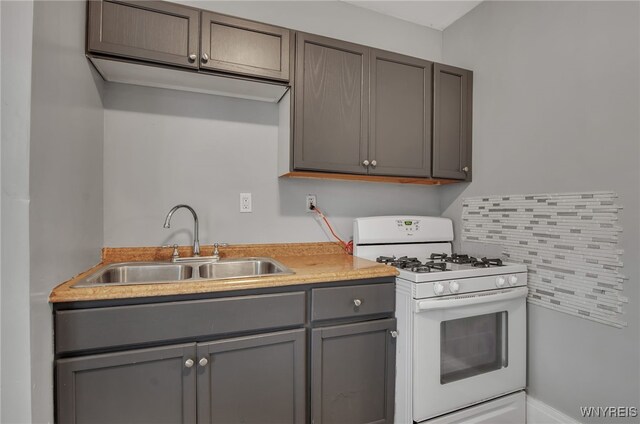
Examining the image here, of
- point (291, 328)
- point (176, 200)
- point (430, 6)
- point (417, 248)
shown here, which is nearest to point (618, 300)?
point (417, 248)

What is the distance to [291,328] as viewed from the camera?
1348 millimetres

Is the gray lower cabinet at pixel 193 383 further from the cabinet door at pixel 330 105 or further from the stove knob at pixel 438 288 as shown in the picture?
the cabinet door at pixel 330 105

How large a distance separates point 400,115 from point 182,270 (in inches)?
62.0

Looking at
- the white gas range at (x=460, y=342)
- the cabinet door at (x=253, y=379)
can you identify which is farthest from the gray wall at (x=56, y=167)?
the white gas range at (x=460, y=342)

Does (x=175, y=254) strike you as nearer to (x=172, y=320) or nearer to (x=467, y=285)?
(x=172, y=320)

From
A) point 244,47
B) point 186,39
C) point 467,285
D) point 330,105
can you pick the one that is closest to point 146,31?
point 186,39

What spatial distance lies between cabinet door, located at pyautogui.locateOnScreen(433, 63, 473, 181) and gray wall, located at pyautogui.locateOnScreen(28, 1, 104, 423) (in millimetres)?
1911

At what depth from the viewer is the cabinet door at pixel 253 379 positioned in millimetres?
1212

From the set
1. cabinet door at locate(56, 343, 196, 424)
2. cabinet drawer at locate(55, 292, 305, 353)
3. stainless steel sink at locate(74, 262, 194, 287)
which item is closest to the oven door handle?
cabinet drawer at locate(55, 292, 305, 353)

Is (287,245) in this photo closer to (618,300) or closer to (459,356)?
(459,356)

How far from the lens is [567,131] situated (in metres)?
1.56

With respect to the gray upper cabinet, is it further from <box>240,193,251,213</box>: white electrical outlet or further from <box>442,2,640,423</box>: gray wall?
<box>442,2,640,423</box>: gray wall

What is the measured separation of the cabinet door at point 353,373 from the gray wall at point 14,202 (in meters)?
1.00

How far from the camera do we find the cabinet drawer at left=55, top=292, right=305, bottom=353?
1057 millimetres
